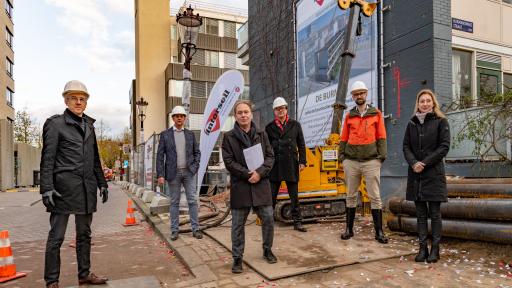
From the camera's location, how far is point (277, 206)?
22.7 ft

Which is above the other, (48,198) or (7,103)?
(7,103)

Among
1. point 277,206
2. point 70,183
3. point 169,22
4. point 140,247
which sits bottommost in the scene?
point 140,247

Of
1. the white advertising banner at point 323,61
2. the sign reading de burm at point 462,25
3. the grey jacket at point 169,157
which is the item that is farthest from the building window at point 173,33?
the grey jacket at point 169,157

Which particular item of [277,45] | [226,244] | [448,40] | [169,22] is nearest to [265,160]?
[226,244]

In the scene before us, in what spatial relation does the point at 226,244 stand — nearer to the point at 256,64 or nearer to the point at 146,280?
the point at 146,280

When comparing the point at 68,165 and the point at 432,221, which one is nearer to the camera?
the point at 68,165

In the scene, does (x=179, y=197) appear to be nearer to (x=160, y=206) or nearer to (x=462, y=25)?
(x=160, y=206)

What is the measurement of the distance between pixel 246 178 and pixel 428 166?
217 cm

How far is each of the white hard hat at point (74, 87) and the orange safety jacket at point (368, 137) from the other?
3.59 metres

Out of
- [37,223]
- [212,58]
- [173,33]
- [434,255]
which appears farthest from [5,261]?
[173,33]

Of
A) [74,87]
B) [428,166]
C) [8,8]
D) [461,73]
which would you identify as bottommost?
[428,166]

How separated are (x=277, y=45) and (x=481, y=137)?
11.0 m

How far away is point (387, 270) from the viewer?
13.9ft

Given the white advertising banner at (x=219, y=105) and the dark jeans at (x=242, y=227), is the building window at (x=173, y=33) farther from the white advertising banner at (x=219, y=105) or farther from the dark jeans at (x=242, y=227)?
the dark jeans at (x=242, y=227)
